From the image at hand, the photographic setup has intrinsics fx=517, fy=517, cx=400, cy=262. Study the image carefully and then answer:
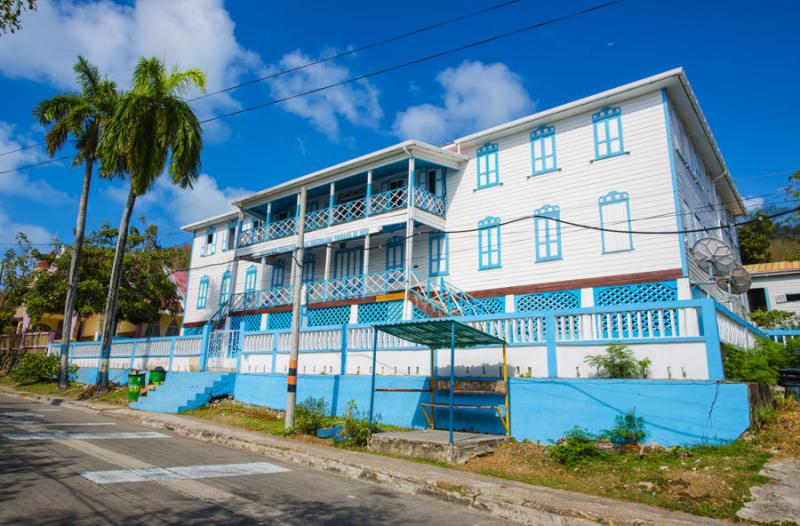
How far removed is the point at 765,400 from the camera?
26.5 ft

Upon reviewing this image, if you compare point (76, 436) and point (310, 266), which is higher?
point (310, 266)

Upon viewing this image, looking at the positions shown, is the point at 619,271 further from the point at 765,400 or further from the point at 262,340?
the point at 262,340

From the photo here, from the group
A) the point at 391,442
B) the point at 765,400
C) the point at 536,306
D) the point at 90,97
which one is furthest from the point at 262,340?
the point at 90,97

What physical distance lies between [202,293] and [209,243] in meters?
2.72

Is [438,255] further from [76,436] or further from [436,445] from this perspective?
[76,436]

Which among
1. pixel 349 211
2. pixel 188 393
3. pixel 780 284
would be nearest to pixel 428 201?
pixel 349 211

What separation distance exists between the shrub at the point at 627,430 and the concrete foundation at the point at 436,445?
188 cm

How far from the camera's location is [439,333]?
9531mm

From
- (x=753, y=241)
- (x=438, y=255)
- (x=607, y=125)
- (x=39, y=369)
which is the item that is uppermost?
(x=753, y=241)

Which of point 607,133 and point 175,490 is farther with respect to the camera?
point 607,133

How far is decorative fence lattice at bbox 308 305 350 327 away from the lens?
1879 centimetres

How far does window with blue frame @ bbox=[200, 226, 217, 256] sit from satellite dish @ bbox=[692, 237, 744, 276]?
2222cm

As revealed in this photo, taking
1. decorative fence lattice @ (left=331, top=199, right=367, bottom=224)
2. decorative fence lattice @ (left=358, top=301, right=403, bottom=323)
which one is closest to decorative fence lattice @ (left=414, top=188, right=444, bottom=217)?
decorative fence lattice @ (left=331, top=199, right=367, bottom=224)

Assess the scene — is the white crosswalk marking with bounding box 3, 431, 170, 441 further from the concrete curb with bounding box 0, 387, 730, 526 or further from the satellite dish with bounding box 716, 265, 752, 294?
the satellite dish with bounding box 716, 265, 752, 294
